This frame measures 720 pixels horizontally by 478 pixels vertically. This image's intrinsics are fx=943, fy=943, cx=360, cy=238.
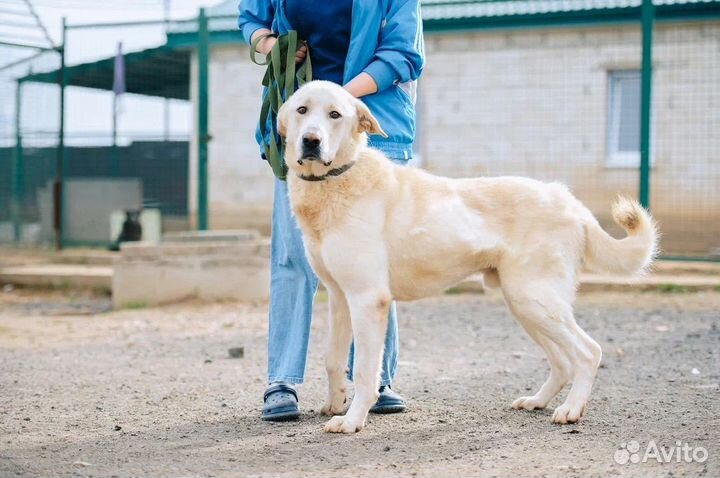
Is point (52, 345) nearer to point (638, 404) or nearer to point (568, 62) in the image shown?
point (638, 404)

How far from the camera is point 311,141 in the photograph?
3.86 metres

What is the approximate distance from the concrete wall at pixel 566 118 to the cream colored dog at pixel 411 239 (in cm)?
752

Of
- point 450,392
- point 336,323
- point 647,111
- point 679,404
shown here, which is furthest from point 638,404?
point 647,111

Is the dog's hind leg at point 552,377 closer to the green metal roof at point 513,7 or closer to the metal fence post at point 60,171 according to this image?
the green metal roof at point 513,7

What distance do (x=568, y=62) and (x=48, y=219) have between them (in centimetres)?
750

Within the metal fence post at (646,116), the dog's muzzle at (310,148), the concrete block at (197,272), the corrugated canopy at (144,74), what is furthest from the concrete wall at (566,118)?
the dog's muzzle at (310,148)

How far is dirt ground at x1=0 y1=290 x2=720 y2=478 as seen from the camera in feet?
11.6

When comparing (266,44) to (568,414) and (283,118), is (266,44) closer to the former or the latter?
(283,118)

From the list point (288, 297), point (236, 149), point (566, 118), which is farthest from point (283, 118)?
point (236, 149)

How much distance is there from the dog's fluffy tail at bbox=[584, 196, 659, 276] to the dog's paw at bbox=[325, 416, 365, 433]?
1310mm

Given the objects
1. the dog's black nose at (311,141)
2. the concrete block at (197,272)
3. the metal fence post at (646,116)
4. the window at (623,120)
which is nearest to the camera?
the dog's black nose at (311,141)

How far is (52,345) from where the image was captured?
22.9 feet

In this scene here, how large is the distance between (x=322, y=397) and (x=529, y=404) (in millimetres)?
1076

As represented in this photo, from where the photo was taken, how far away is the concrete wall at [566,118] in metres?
12.1
